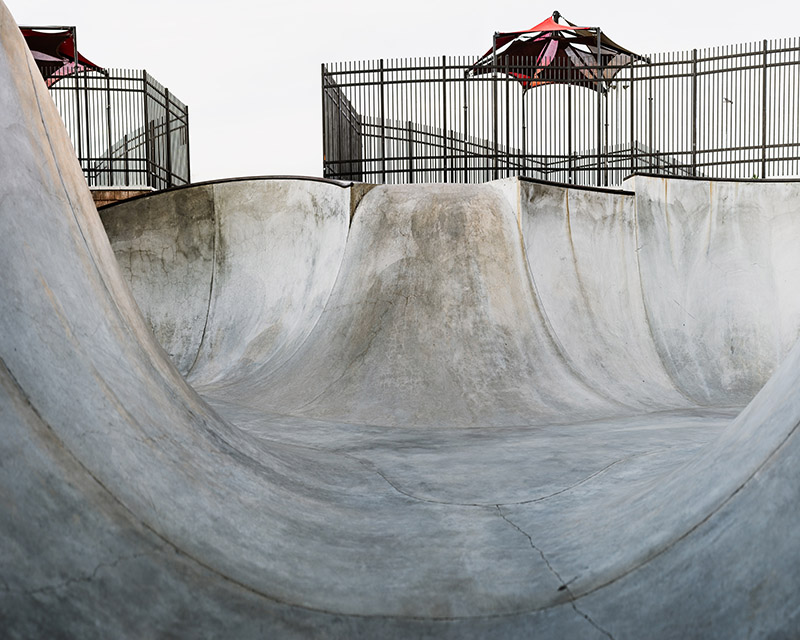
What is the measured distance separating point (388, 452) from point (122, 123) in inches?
507

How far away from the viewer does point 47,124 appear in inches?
153

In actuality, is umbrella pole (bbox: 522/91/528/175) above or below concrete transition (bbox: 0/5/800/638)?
above

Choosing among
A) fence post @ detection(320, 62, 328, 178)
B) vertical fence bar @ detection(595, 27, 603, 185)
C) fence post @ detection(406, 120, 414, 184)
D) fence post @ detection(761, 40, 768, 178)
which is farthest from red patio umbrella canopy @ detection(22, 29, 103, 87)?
fence post @ detection(761, 40, 768, 178)

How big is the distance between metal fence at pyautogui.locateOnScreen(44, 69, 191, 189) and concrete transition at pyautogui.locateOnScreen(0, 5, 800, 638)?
781 centimetres

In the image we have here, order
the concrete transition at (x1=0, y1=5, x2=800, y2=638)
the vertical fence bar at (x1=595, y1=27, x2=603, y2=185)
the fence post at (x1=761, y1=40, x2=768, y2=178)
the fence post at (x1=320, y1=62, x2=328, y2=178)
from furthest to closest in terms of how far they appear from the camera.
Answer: the vertical fence bar at (x1=595, y1=27, x2=603, y2=185), the fence post at (x1=320, y1=62, x2=328, y2=178), the fence post at (x1=761, y1=40, x2=768, y2=178), the concrete transition at (x1=0, y1=5, x2=800, y2=638)

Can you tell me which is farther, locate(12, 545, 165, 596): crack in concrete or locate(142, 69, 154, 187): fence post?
locate(142, 69, 154, 187): fence post

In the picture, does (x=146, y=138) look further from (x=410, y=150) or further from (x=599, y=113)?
(x=599, y=113)

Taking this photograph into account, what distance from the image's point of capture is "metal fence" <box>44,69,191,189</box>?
50.3 ft

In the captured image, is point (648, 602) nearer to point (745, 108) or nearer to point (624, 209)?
point (624, 209)

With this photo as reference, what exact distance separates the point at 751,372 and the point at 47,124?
890 cm

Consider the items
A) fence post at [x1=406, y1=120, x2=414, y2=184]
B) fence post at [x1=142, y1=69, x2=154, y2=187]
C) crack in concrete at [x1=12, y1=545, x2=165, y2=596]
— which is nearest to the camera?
crack in concrete at [x1=12, y1=545, x2=165, y2=596]

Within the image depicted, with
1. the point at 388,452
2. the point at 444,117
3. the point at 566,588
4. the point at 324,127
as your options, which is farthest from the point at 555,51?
the point at 566,588

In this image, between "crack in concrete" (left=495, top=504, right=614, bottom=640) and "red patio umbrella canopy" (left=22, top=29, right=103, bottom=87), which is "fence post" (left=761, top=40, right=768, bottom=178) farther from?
"crack in concrete" (left=495, top=504, right=614, bottom=640)

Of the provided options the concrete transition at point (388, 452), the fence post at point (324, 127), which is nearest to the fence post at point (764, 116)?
the concrete transition at point (388, 452)
